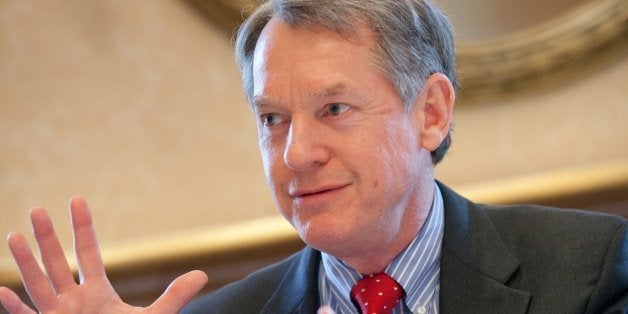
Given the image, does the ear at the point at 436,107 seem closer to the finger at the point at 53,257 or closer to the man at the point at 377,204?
the man at the point at 377,204

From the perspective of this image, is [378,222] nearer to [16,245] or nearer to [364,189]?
[364,189]

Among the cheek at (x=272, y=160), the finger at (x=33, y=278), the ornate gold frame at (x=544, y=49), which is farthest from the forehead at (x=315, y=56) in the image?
the ornate gold frame at (x=544, y=49)

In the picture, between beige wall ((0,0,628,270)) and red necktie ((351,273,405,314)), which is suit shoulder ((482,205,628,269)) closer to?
red necktie ((351,273,405,314))

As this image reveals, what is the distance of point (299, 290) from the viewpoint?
7.52 feet

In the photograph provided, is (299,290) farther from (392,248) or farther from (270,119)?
(270,119)

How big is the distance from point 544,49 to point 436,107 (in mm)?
727

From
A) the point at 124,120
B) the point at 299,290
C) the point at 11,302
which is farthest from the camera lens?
the point at 124,120

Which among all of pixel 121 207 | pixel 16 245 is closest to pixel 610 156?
pixel 121 207

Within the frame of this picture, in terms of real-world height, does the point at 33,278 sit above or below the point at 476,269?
above

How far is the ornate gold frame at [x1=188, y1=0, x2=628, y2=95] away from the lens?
108 inches


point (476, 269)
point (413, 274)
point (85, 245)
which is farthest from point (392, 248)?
point (85, 245)

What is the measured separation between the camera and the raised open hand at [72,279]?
194 centimetres

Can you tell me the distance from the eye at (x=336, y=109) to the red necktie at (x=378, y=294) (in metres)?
0.37

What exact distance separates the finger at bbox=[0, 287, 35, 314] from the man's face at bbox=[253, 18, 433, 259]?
0.54m
